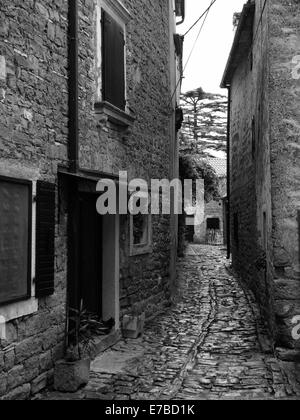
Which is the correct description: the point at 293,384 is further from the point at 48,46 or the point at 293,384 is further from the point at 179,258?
the point at 179,258

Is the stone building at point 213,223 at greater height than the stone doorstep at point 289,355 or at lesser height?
greater

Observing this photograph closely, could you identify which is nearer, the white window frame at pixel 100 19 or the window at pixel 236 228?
the white window frame at pixel 100 19

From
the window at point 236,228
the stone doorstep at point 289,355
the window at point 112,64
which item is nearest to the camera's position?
the stone doorstep at point 289,355

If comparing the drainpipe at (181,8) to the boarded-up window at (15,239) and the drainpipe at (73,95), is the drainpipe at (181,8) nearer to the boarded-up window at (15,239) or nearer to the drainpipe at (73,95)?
the drainpipe at (73,95)

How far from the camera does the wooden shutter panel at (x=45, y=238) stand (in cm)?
475

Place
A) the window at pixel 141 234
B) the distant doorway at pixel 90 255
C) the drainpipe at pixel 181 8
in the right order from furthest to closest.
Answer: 1. the drainpipe at pixel 181 8
2. the window at pixel 141 234
3. the distant doorway at pixel 90 255

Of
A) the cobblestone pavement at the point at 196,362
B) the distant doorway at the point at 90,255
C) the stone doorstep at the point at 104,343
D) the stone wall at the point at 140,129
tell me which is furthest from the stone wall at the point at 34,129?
the distant doorway at the point at 90,255

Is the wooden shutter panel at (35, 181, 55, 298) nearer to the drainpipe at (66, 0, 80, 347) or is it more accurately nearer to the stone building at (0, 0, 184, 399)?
the stone building at (0, 0, 184, 399)

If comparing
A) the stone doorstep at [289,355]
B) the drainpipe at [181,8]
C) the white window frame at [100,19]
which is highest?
the drainpipe at [181,8]

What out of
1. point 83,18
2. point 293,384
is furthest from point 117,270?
point 83,18

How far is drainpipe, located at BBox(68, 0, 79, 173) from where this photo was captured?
5402mm

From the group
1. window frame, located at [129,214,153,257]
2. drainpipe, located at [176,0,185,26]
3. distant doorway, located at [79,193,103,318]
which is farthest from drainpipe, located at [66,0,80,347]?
drainpipe, located at [176,0,185,26]

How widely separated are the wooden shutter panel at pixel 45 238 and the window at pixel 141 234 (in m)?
2.77

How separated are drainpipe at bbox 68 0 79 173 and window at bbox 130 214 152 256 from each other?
8.01ft
